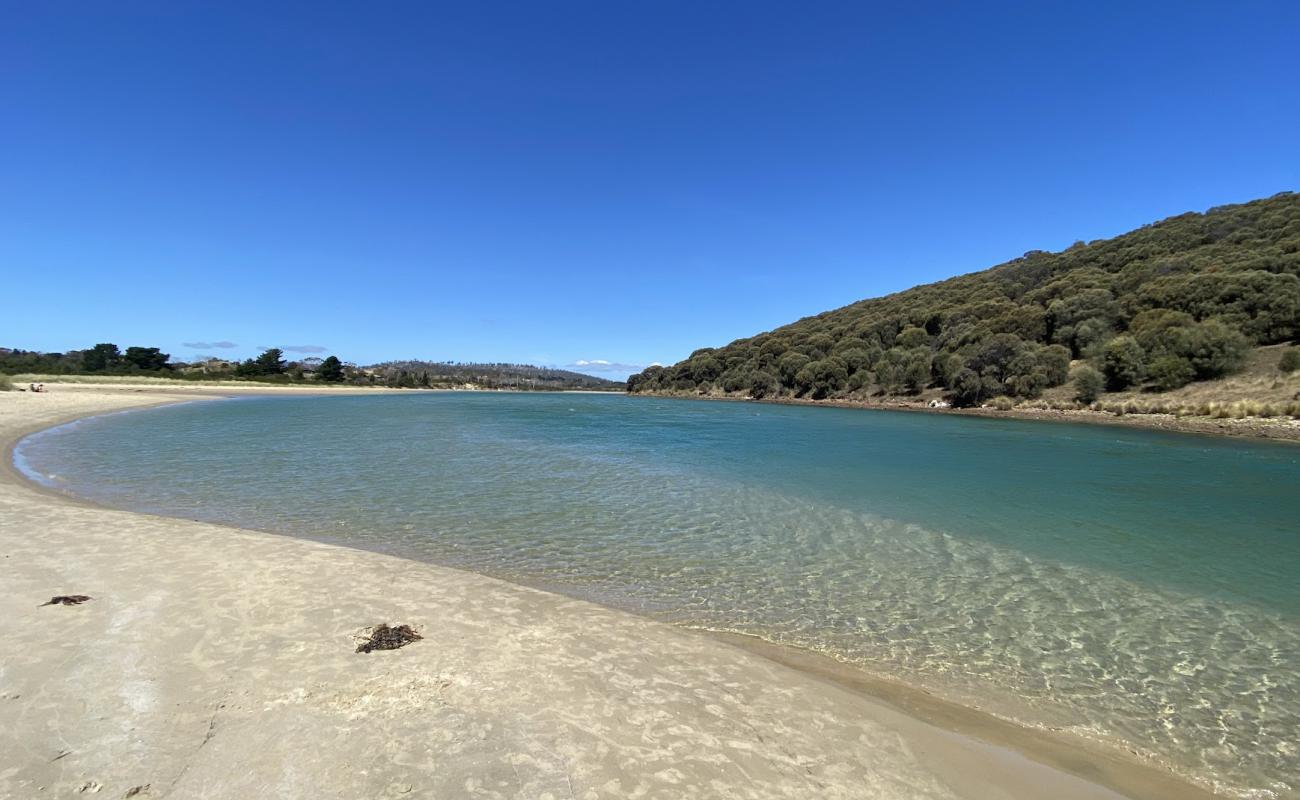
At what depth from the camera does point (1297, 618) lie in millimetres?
6855

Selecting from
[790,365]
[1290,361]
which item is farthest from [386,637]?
[790,365]

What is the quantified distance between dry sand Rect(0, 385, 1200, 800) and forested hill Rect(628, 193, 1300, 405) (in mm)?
48273

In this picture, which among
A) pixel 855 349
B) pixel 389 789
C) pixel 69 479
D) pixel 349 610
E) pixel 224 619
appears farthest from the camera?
pixel 855 349

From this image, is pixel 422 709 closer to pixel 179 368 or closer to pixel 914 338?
pixel 914 338

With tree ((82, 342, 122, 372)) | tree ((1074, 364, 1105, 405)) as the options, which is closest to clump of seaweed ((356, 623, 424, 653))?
tree ((1074, 364, 1105, 405))

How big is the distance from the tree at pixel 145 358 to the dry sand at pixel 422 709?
110m

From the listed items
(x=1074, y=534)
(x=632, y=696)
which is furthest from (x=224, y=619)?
(x=1074, y=534)

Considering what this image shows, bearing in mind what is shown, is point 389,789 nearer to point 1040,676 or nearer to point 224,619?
point 224,619

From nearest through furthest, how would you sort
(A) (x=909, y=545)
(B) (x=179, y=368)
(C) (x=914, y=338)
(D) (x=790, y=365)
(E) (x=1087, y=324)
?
(A) (x=909, y=545)
(E) (x=1087, y=324)
(C) (x=914, y=338)
(D) (x=790, y=365)
(B) (x=179, y=368)

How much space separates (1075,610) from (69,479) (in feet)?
64.5

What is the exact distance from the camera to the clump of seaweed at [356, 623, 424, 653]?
15.8 ft

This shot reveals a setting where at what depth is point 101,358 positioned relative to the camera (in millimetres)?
85125

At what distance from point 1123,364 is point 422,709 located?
173 ft

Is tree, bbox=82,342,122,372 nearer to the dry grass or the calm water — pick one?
the calm water
